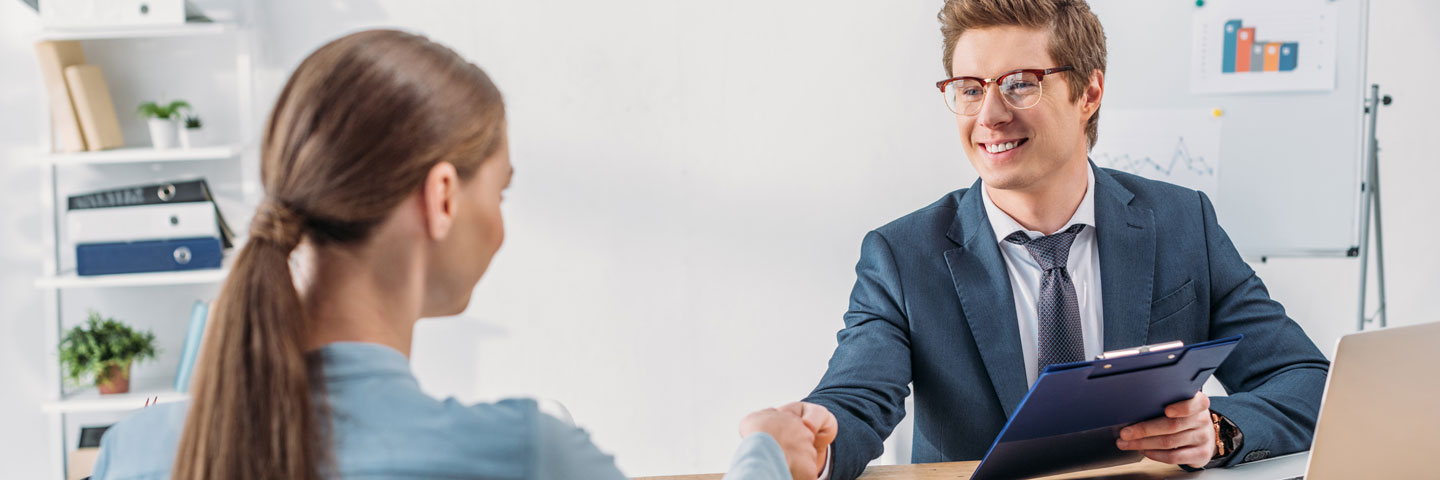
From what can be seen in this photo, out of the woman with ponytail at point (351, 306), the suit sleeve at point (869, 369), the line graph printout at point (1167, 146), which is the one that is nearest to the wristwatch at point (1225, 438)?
the suit sleeve at point (869, 369)

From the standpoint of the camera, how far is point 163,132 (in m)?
2.58

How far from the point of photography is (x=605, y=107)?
281 centimetres

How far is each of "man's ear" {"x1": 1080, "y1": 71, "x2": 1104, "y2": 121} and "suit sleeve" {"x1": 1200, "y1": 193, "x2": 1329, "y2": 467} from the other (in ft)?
0.82

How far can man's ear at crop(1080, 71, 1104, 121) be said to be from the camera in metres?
1.80

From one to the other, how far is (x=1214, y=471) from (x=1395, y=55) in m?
2.03

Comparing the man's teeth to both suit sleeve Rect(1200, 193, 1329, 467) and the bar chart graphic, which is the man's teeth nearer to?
suit sleeve Rect(1200, 193, 1329, 467)

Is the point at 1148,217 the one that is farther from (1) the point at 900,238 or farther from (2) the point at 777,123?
(2) the point at 777,123

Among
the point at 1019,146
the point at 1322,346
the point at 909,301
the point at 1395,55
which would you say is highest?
the point at 1395,55

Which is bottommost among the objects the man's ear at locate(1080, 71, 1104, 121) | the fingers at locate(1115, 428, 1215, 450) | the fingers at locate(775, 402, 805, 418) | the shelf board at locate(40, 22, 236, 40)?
the fingers at locate(1115, 428, 1215, 450)

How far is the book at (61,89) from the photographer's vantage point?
98.4 inches

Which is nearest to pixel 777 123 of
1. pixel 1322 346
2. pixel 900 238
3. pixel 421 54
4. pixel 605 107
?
pixel 605 107

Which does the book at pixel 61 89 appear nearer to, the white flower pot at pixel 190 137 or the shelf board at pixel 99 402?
the white flower pot at pixel 190 137

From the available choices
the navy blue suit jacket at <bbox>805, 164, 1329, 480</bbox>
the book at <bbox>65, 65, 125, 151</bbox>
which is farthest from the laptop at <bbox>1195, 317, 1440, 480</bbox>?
the book at <bbox>65, 65, 125, 151</bbox>

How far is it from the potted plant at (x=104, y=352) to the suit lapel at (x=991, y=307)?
2066mm
